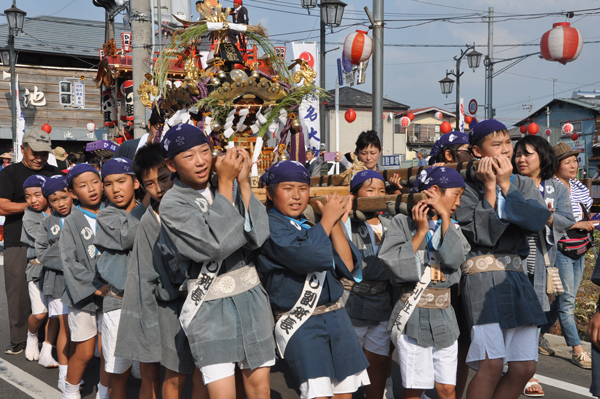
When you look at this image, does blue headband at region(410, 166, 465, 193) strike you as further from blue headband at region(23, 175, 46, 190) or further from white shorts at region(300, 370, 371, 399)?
blue headband at region(23, 175, 46, 190)

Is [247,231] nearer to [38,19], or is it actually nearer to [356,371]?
[356,371]

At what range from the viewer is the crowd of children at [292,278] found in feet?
8.89

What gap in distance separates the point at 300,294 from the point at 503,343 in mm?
1350

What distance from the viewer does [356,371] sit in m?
2.83

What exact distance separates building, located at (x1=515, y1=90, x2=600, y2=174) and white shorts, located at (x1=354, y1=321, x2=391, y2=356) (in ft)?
109

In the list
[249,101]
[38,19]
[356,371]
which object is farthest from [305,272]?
[38,19]

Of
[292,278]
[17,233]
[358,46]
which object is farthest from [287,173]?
[358,46]

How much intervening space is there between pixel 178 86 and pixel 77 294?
2202 millimetres

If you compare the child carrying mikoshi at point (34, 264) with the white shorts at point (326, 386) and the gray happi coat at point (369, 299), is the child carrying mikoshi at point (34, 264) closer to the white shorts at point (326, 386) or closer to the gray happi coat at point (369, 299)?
the gray happi coat at point (369, 299)

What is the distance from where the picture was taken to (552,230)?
13.6 feet

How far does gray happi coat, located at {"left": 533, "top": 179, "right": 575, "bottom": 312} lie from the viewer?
12.9 feet

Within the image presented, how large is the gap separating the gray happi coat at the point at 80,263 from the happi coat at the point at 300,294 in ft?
Answer: 5.32

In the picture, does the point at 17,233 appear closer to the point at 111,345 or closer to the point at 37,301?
the point at 37,301

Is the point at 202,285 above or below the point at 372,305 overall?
above
